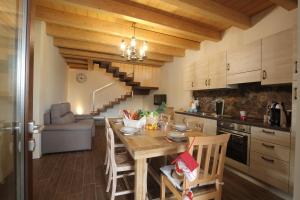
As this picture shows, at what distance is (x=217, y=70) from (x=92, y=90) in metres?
5.81

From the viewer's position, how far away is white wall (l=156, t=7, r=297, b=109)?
2375 mm

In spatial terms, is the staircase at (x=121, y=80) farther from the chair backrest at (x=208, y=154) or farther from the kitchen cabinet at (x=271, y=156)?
the chair backrest at (x=208, y=154)

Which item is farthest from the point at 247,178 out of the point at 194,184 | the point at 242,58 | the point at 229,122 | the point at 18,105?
the point at 18,105

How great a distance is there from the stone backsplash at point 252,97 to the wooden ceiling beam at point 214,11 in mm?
1167

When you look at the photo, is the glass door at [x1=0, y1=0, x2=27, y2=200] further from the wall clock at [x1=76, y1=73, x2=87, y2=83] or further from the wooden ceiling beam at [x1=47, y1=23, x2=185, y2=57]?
the wall clock at [x1=76, y1=73, x2=87, y2=83]

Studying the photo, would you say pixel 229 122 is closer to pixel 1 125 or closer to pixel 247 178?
pixel 247 178

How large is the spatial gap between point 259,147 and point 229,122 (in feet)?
1.88

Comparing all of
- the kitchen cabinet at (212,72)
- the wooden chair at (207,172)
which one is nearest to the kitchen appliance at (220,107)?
the kitchen cabinet at (212,72)

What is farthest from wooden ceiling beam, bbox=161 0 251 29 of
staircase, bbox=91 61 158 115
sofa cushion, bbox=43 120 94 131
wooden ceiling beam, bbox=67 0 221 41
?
staircase, bbox=91 61 158 115

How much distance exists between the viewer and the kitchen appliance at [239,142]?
2354 millimetres

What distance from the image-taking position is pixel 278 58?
85.0 inches

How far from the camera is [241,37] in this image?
9.89 feet

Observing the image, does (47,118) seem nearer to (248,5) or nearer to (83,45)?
(83,45)


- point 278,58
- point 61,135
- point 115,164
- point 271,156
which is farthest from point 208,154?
point 61,135
